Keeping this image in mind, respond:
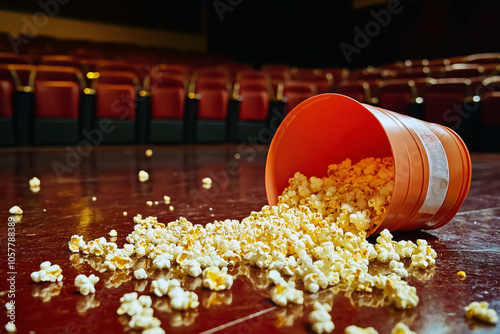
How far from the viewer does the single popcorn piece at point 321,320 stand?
0.33 m

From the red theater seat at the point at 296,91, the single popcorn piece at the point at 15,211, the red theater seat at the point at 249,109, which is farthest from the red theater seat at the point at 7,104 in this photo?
the single popcorn piece at the point at 15,211

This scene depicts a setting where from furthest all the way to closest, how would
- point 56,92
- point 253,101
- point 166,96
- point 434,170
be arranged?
point 253,101, point 166,96, point 56,92, point 434,170

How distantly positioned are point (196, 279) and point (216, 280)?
3 cm

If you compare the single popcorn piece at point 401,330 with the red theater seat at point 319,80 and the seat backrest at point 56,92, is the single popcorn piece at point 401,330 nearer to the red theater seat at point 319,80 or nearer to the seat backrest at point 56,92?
the seat backrest at point 56,92

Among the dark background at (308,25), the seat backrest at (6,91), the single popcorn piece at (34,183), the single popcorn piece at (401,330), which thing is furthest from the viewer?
the dark background at (308,25)

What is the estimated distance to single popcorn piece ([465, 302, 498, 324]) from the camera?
0.34 m

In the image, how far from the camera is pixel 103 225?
69 cm

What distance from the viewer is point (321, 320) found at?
334 millimetres

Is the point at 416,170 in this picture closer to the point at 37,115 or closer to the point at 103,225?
the point at 103,225

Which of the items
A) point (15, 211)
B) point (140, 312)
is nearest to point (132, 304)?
point (140, 312)

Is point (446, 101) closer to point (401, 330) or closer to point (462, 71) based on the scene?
point (462, 71)

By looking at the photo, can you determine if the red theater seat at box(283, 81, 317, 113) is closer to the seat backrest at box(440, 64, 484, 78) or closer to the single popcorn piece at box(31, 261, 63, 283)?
the seat backrest at box(440, 64, 484, 78)

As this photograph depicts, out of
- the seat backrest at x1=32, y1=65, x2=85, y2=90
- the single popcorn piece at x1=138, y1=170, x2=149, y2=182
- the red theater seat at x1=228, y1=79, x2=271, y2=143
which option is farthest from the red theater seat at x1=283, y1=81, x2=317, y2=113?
the single popcorn piece at x1=138, y1=170, x2=149, y2=182

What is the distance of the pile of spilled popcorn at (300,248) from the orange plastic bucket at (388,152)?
0.03 metres
